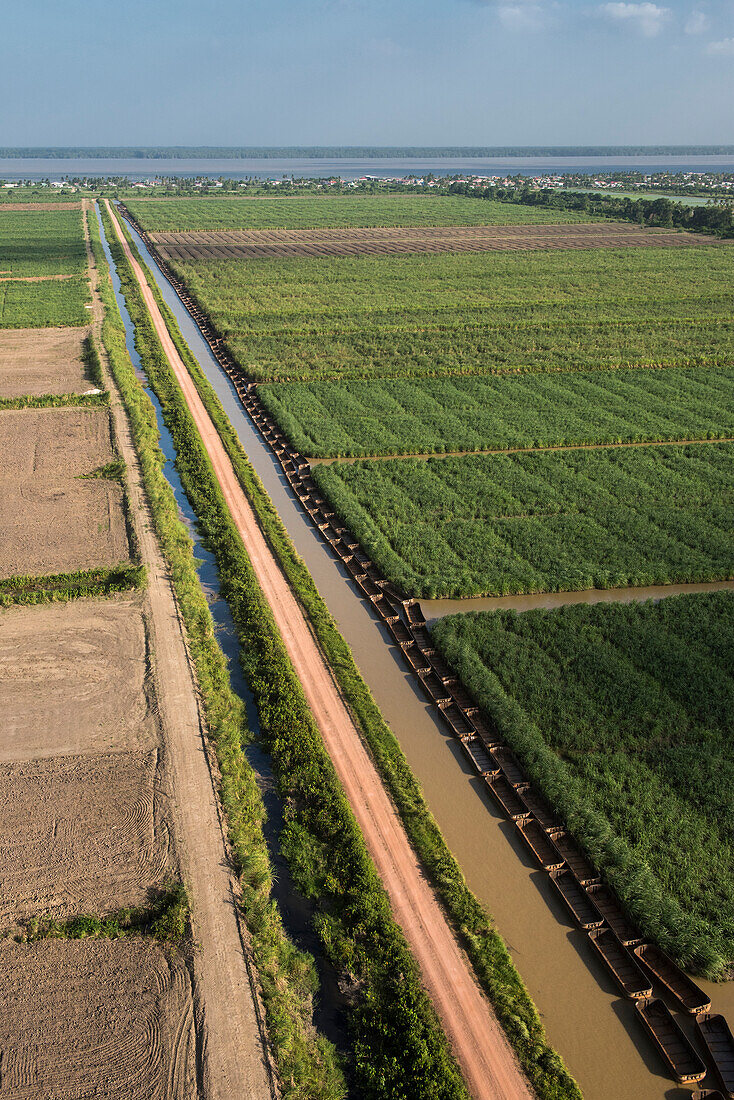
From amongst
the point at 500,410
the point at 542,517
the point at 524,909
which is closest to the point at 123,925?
the point at 524,909

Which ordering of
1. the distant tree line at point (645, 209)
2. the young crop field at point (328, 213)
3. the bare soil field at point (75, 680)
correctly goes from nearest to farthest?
the bare soil field at point (75, 680) < the distant tree line at point (645, 209) < the young crop field at point (328, 213)

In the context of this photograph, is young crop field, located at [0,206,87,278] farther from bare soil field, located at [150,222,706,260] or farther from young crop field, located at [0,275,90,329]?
bare soil field, located at [150,222,706,260]

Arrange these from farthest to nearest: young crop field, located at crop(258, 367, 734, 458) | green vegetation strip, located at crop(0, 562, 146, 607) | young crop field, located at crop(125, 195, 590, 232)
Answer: young crop field, located at crop(125, 195, 590, 232) → young crop field, located at crop(258, 367, 734, 458) → green vegetation strip, located at crop(0, 562, 146, 607)

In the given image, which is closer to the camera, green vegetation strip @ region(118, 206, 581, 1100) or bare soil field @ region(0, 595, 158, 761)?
green vegetation strip @ region(118, 206, 581, 1100)

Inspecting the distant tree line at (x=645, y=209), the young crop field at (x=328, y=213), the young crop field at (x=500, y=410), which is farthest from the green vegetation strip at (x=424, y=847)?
the distant tree line at (x=645, y=209)

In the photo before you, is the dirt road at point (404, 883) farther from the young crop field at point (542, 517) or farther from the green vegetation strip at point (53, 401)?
the green vegetation strip at point (53, 401)

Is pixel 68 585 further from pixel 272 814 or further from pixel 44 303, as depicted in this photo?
pixel 44 303

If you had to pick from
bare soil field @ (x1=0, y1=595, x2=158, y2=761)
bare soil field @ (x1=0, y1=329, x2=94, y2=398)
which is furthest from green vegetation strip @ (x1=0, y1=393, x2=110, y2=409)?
bare soil field @ (x1=0, y1=595, x2=158, y2=761)
